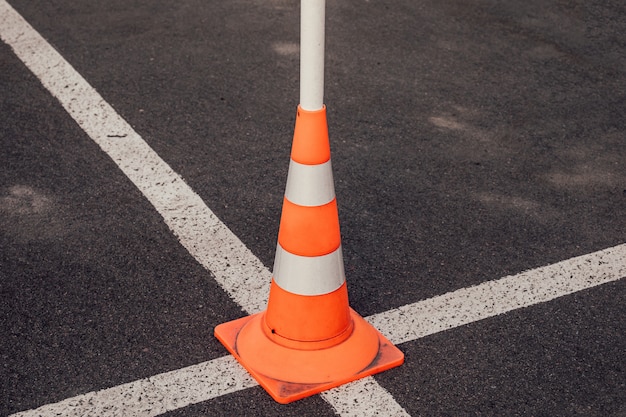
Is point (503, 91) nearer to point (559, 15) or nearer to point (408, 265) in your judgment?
point (559, 15)

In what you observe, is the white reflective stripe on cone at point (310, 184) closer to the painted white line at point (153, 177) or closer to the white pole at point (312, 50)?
the white pole at point (312, 50)

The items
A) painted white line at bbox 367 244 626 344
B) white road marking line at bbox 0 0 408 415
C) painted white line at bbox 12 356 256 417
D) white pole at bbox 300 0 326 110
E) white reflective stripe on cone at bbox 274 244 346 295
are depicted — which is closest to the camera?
white pole at bbox 300 0 326 110

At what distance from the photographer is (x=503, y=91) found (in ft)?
22.2

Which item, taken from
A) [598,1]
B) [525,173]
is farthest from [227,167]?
[598,1]

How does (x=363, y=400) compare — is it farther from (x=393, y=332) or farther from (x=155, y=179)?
(x=155, y=179)

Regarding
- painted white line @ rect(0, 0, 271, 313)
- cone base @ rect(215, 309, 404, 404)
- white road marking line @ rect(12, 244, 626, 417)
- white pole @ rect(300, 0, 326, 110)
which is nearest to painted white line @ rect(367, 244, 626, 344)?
white road marking line @ rect(12, 244, 626, 417)

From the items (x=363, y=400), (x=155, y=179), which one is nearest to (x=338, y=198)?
(x=155, y=179)

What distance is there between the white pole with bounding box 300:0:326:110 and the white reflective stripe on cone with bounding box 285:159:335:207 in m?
0.24

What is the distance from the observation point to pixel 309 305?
12.7ft

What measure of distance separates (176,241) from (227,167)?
35.8 inches

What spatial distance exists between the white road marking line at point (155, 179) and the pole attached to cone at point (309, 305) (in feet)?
0.58

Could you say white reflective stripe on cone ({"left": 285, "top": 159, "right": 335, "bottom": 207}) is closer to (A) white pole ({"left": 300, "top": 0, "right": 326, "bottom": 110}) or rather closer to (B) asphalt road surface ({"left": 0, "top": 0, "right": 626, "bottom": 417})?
(A) white pole ({"left": 300, "top": 0, "right": 326, "bottom": 110})

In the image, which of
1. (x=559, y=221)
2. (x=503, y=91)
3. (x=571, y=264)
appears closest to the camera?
(x=571, y=264)

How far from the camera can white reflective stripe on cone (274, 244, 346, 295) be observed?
3828 millimetres
